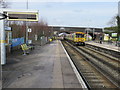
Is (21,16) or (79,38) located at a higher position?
(21,16)

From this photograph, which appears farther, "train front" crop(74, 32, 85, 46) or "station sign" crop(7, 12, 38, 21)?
"train front" crop(74, 32, 85, 46)

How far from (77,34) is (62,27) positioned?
74.0 metres

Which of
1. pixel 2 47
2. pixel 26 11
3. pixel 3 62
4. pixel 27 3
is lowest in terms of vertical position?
pixel 3 62

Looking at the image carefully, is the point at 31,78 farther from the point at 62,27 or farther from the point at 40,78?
the point at 62,27

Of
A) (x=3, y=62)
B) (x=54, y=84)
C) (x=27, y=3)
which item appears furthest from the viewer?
(x=27, y=3)

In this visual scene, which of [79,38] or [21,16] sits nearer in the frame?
[21,16]

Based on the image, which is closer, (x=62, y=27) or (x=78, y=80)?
(x=78, y=80)

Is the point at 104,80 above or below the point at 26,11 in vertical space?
below

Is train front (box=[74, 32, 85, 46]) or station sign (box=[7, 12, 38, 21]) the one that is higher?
station sign (box=[7, 12, 38, 21])

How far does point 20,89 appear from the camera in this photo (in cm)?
550

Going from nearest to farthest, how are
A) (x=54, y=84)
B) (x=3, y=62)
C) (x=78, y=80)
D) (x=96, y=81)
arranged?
(x=54, y=84) < (x=78, y=80) < (x=96, y=81) < (x=3, y=62)

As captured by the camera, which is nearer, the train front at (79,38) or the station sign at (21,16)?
the station sign at (21,16)

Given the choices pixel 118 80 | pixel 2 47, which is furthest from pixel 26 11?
pixel 118 80

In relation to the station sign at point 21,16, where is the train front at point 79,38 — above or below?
below
